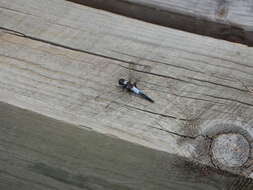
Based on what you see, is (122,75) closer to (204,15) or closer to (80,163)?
(80,163)

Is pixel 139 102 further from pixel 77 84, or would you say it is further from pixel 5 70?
pixel 5 70

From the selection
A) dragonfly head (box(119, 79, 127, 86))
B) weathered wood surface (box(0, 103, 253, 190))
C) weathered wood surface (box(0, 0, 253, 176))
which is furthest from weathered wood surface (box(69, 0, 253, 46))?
weathered wood surface (box(0, 103, 253, 190))

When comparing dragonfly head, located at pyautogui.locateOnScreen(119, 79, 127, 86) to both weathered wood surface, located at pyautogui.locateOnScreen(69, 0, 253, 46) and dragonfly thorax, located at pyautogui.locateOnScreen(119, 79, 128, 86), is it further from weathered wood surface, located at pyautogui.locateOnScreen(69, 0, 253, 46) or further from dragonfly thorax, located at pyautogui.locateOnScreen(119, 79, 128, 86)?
weathered wood surface, located at pyautogui.locateOnScreen(69, 0, 253, 46)

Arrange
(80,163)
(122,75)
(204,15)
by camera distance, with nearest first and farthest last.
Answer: (80,163) < (122,75) < (204,15)

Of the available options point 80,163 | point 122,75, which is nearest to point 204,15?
point 122,75

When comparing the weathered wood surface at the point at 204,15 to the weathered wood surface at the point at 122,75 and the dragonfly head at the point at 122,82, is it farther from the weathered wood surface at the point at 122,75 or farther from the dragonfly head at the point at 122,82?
the dragonfly head at the point at 122,82

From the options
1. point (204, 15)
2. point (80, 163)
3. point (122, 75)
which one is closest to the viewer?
point (80, 163)

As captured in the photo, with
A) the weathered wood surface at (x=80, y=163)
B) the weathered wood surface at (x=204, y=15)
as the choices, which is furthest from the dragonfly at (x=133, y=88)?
the weathered wood surface at (x=204, y=15)
